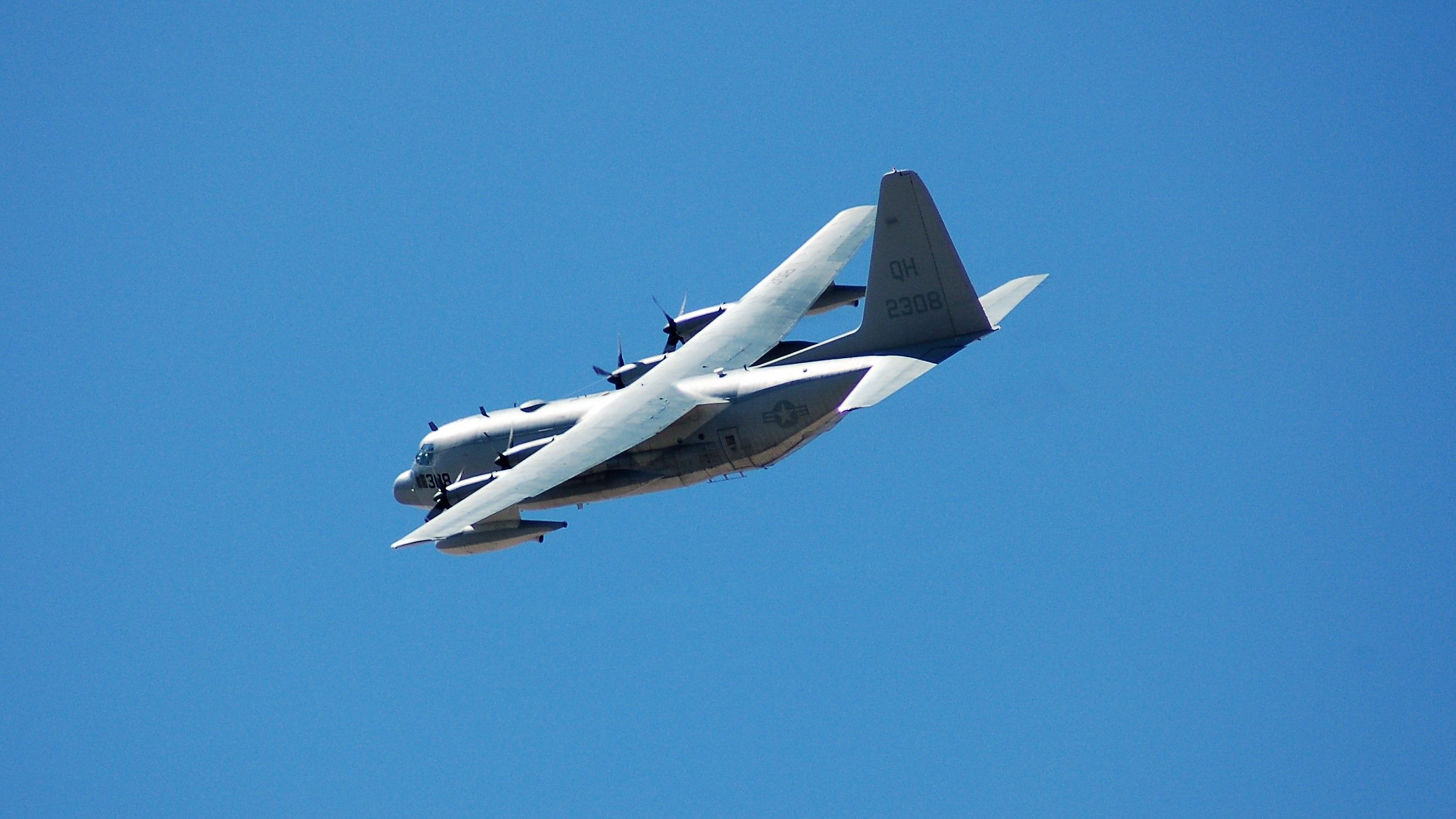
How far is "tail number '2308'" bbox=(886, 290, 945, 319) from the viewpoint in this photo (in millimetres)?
39719

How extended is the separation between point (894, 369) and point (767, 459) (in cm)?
409

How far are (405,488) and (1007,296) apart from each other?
1813cm

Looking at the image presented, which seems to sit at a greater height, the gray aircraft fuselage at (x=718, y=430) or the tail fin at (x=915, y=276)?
the tail fin at (x=915, y=276)

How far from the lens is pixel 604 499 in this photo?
130 feet

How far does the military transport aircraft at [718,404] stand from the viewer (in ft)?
122

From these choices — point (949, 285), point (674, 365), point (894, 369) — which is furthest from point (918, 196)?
point (674, 365)

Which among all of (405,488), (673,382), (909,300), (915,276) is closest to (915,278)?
(915,276)

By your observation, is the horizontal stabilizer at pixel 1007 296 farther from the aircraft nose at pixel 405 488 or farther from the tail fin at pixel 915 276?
the aircraft nose at pixel 405 488

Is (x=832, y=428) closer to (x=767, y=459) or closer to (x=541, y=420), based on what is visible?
(x=767, y=459)

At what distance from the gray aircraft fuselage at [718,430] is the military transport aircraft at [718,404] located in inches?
1.4

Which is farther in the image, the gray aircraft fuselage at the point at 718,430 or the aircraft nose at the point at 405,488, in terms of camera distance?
the aircraft nose at the point at 405,488

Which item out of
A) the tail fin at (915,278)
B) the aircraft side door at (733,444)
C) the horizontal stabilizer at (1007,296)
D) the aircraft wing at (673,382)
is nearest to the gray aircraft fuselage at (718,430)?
the aircraft side door at (733,444)


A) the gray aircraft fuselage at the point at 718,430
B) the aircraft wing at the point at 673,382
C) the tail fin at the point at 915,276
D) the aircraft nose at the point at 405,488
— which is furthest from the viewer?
the aircraft nose at the point at 405,488

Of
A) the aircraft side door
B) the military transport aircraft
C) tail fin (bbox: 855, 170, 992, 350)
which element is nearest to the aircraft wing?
the military transport aircraft
